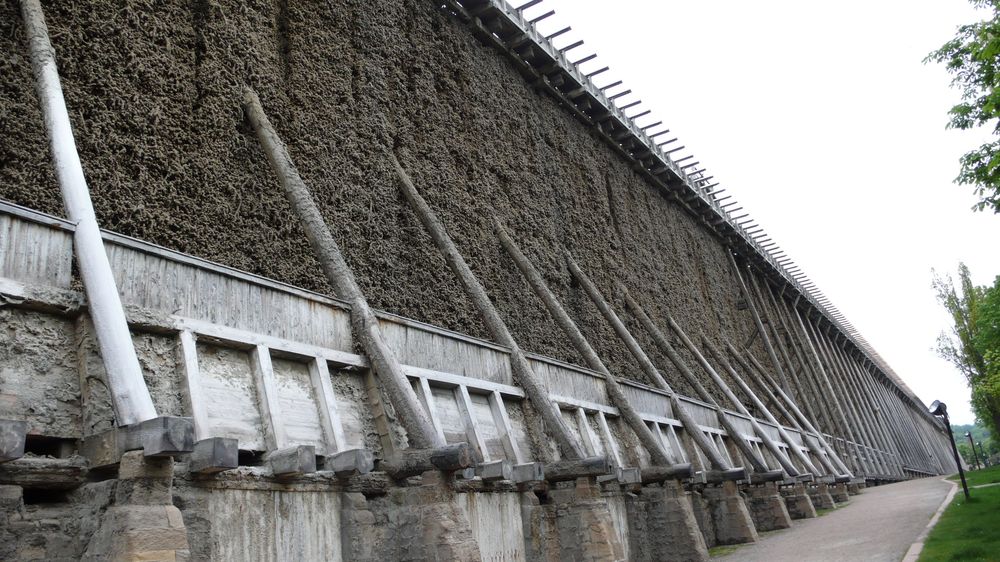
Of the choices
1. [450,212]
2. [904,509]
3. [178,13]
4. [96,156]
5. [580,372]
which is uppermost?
[178,13]

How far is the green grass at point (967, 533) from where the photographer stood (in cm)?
1034

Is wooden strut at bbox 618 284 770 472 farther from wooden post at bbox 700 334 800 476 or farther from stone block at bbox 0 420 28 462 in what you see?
stone block at bbox 0 420 28 462

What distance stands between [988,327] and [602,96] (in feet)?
46.8

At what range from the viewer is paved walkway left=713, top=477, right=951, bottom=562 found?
42.9 ft

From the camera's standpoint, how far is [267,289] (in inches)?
351

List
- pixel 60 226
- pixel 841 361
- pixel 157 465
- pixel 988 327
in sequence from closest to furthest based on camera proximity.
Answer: pixel 157 465
pixel 60 226
pixel 988 327
pixel 841 361

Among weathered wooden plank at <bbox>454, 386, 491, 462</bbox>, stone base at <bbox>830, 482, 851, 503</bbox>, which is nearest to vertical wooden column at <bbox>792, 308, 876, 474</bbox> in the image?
stone base at <bbox>830, 482, 851, 503</bbox>

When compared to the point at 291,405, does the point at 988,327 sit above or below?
above

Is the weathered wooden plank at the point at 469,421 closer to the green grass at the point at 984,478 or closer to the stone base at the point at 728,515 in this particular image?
the stone base at the point at 728,515

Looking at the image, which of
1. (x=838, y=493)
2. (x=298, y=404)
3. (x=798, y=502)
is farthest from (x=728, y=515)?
(x=838, y=493)

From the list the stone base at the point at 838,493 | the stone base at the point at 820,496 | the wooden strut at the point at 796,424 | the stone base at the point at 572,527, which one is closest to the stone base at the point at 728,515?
the stone base at the point at 572,527

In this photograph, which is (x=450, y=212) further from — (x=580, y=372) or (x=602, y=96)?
(x=602, y=96)

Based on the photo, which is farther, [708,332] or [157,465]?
[708,332]

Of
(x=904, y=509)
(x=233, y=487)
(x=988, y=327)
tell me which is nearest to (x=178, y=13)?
(x=233, y=487)
